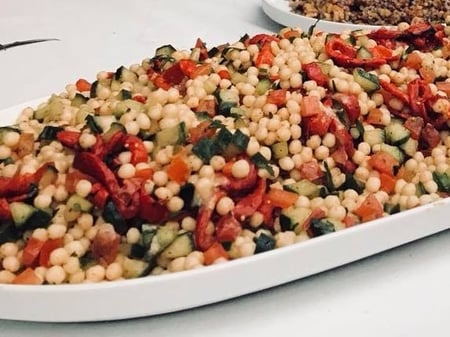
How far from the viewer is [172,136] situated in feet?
3.87

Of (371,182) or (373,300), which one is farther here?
(371,182)

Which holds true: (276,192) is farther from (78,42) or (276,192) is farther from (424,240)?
(78,42)

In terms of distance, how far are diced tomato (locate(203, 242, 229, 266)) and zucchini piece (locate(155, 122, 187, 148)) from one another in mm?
196

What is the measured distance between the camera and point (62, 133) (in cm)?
118

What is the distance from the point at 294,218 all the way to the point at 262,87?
1.07 ft

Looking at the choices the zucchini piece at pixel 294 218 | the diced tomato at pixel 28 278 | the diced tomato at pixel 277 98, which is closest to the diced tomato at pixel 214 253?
the zucchini piece at pixel 294 218

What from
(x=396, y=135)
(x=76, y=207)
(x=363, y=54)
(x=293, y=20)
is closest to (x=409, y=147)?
(x=396, y=135)

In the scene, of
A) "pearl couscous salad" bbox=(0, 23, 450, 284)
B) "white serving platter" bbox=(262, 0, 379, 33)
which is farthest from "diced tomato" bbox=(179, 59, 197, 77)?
"white serving platter" bbox=(262, 0, 379, 33)

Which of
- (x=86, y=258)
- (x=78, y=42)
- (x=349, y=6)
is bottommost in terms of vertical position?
(x=78, y=42)

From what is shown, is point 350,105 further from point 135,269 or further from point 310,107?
point 135,269

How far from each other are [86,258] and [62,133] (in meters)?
0.23

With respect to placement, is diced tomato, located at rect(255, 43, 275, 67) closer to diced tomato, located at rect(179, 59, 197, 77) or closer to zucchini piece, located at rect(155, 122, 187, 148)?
diced tomato, located at rect(179, 59, 197, 77)

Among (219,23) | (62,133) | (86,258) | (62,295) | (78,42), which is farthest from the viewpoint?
(219,23)

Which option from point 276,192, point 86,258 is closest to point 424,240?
point 276,192
